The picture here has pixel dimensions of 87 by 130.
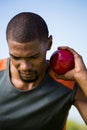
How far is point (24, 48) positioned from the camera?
3801 mm

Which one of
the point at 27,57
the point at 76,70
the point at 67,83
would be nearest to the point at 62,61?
the point at 76,70

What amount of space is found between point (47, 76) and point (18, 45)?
26.6 inches

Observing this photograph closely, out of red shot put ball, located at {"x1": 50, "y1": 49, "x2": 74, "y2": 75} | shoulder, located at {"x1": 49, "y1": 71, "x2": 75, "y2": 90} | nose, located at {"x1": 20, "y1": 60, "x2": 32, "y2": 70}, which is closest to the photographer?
nose, located at {"x1": 20, "y1": 60, "x2": 32, "y2": 70}

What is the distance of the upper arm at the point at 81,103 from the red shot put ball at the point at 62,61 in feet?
0.96

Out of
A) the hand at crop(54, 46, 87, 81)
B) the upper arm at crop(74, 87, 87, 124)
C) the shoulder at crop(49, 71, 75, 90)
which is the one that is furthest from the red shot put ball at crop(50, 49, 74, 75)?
the upper arm at crop(74, 87, 87, 124)

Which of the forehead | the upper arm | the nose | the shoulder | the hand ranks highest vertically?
the forehead

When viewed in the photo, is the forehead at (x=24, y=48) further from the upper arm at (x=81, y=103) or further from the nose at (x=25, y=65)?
the upper arm at (x=81, y=103)

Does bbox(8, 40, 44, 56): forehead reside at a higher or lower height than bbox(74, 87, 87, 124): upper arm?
higher

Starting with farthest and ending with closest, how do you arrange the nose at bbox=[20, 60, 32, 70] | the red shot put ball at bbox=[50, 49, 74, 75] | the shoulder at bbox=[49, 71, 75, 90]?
the shoulder at bbox=[49, 71, 75, 90], the red shot put ball at bbox=[50, 49, 74, 75], the nose at bbox=[20, 60, 32, 70]

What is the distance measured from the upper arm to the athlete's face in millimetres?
593

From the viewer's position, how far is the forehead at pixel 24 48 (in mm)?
3805

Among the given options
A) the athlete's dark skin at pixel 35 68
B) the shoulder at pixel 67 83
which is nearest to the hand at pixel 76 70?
the athlete's dark skin at pixel 35 68

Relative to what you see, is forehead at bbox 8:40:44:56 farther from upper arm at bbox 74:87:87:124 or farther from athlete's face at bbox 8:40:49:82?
upper arm at bbox 74:87:87:124

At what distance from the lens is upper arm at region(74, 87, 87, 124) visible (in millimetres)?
4207
